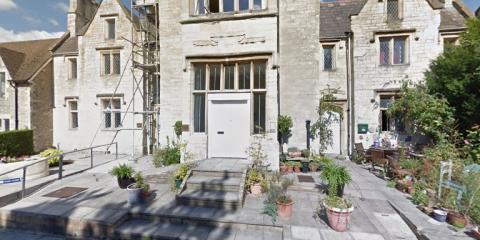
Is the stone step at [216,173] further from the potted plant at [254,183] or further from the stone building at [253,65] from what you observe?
the stone building at [253,65]

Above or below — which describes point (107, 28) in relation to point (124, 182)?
above

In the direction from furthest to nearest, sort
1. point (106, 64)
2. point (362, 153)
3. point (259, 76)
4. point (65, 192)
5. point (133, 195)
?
point (106, 64) < point (362, 153) < point (259, 76) < point (65, 192) < point (133, 195)

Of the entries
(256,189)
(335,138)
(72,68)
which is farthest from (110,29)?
(335,138)

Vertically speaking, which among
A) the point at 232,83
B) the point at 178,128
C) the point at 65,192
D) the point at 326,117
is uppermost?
the point at 232,83

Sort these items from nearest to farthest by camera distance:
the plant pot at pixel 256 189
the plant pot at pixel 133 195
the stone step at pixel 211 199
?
the stone step at pixel 211 199 → the plant pot at pixel 133 195 → the plant pot at pixel 256 189

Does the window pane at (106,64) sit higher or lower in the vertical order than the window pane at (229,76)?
higher

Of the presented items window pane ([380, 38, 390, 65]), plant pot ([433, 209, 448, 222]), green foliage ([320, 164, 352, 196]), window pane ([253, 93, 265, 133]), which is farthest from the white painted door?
plant pot ([433, 209, 448, 222])

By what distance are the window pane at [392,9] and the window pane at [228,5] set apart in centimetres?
808

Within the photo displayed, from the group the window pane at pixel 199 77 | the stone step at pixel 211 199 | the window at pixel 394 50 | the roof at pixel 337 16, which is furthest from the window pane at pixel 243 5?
the window at pixel 394 50

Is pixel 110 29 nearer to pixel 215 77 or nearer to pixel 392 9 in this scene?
pixel 215 77

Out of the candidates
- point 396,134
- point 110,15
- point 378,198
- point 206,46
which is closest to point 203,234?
point 378,198

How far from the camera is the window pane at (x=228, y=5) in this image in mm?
8614

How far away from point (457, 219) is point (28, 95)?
2023cm

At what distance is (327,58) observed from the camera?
12555 mm
